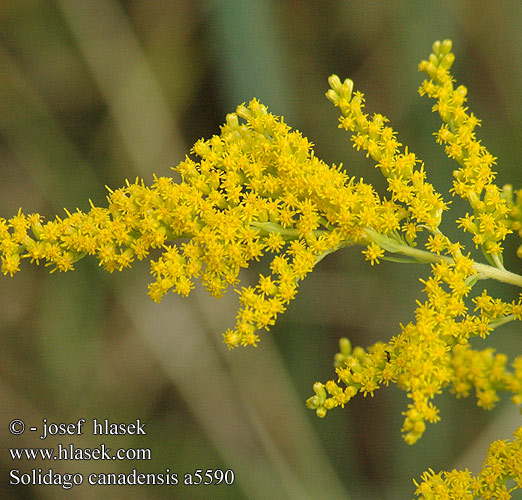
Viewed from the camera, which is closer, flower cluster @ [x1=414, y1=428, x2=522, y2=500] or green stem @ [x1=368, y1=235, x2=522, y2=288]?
flower cluster @ [x1=414, y1=428, x2=522, y2=500]

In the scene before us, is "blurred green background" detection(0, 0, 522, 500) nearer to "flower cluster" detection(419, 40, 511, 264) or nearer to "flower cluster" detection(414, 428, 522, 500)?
"flower cluster" detection(419, 40, 511, 264)

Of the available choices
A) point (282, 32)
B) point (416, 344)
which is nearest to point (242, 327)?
point (416, 344)

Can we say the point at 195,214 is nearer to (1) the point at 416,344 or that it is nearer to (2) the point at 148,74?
(1) the point at 416,344
